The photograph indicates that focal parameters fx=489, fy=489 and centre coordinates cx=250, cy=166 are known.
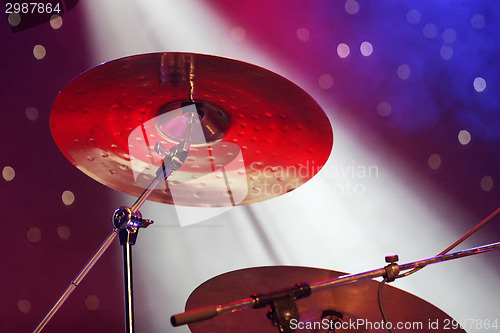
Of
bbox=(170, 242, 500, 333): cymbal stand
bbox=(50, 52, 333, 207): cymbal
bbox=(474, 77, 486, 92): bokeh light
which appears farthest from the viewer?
bbox=(474, 77, 486, 92): bokeh light

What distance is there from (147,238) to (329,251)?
21.4 inches

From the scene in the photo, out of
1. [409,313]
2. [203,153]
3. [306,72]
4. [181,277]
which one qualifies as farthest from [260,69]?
[181,277]

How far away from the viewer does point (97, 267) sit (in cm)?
147

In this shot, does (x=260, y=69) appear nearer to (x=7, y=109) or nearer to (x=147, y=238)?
(x=147, y=238)

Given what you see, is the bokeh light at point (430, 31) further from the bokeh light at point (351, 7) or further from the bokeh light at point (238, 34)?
the bokeh light at point (238, 34)

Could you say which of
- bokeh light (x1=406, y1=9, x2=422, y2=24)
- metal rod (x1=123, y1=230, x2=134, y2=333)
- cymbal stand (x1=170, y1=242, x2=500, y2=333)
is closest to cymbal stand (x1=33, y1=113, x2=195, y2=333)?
metal rod (x1=123, y1=230, x2=134, y2=333)

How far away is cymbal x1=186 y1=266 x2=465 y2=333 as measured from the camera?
79cm

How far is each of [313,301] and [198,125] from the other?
39cm

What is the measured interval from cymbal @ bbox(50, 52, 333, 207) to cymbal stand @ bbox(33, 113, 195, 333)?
0.04m

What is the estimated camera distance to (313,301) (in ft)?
2.77

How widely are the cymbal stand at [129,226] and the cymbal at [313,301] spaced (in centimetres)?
11

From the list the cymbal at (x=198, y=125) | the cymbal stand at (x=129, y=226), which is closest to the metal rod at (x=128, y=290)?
the cymbal stand at (x=129, y=226)

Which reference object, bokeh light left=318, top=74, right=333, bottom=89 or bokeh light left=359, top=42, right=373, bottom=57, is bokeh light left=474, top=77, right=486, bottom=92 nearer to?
bokeh light left=359, top=42, right=373, bottom=57

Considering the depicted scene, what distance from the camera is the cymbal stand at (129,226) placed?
2.68 ft
